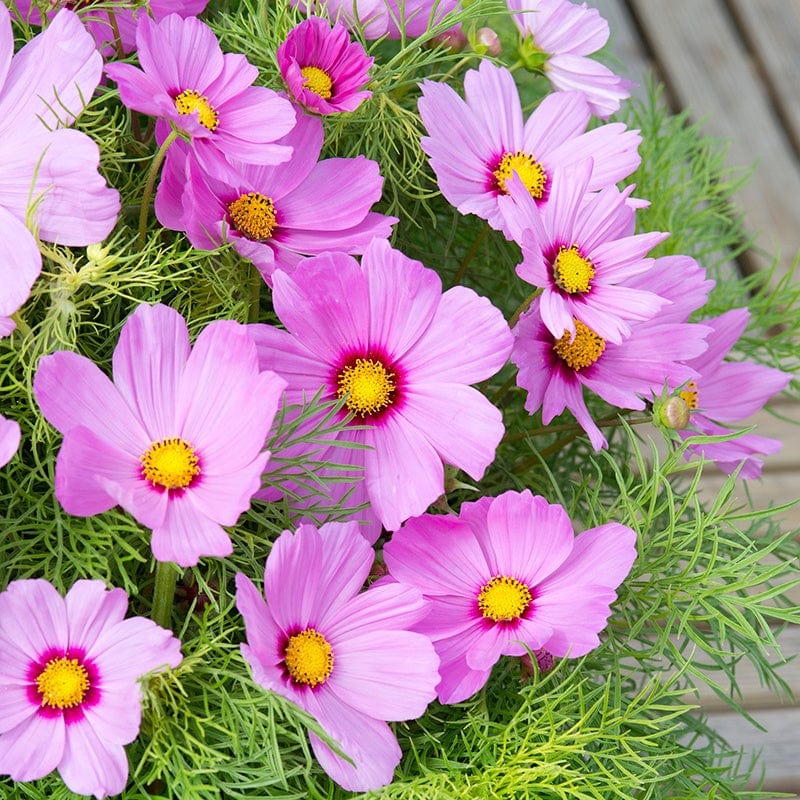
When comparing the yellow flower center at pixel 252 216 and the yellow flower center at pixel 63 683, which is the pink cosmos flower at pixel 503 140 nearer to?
the yellow flower center at pixel 252 216

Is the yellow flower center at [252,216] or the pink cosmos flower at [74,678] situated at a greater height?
the yellow flower center at [252,216]

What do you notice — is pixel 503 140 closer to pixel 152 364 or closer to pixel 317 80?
pixel 317 80

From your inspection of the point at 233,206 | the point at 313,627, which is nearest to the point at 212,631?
the point at 313,627

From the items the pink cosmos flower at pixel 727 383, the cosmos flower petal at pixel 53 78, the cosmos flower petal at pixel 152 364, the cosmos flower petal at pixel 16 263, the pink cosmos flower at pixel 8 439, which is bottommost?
the pink cosmos flower at pixel 727 383

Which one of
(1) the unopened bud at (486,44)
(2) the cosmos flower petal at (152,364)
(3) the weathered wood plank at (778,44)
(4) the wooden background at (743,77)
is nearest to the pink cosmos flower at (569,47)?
(1) the unopened bud at (486,44)

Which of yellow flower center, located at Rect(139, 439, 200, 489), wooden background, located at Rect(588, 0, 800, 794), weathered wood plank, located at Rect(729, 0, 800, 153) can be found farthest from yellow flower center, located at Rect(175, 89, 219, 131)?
weathered wood plank, located at Rect(729, 0, 800, 153)

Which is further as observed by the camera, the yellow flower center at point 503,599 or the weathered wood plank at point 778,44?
the weathered wood plank at point 778,44
